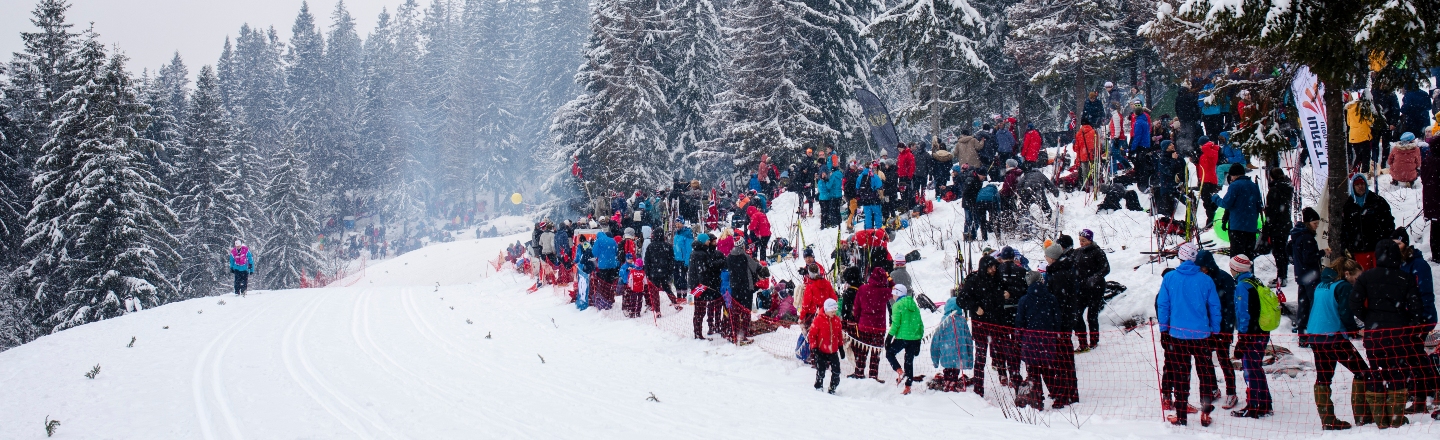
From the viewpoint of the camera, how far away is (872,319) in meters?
8.95

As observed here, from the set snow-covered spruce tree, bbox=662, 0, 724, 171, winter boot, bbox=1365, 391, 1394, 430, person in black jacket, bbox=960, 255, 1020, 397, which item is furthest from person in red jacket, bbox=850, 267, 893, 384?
snow-covered spruce tree, bbox=662, 0, 724, 171

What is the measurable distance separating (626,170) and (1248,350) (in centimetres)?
2224

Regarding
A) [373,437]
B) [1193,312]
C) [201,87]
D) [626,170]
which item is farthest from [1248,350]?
[201,87]

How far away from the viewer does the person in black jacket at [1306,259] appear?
7189mm

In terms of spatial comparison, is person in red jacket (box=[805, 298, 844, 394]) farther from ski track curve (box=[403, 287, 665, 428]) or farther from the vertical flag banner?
the vertical flag banner

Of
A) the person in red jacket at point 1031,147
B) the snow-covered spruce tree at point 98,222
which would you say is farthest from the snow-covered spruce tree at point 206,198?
the person in red jacket at point 1031,147

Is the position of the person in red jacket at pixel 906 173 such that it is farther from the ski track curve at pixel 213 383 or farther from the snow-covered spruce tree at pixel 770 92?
the ski track curve at pixel 213 383

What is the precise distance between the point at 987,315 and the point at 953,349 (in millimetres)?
560

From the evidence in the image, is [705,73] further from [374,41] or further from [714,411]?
[374,41]

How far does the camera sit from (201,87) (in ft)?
121

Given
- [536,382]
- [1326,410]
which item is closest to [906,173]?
[536,382]

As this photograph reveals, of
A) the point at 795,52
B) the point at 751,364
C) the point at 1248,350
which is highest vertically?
the point at 795,52

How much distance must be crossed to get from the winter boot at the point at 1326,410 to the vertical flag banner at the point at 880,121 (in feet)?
51.3

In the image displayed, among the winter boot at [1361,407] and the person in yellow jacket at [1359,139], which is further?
the person in yellow jacket at [1359,139]
